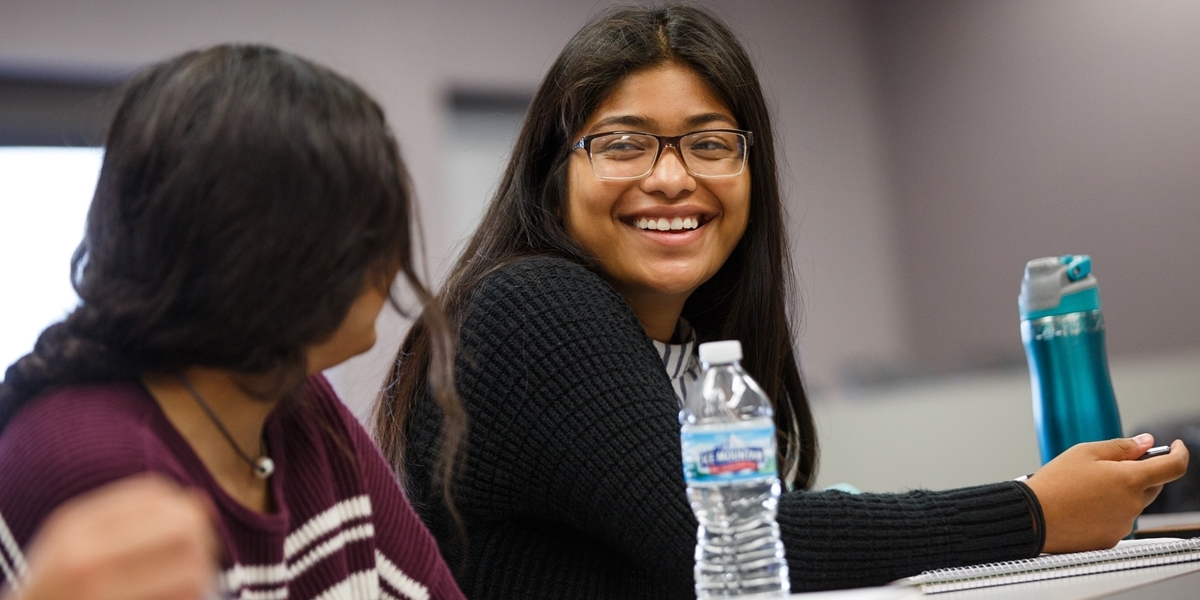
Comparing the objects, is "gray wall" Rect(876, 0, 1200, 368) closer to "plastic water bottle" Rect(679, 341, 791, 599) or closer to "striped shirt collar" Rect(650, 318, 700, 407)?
"striped shirt collar" Rect(650, 318, 700, 407)

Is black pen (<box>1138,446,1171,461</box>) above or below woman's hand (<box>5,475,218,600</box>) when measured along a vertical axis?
below

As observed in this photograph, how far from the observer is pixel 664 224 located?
146cm

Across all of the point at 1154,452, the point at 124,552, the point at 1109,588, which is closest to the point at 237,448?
the point at 124,552

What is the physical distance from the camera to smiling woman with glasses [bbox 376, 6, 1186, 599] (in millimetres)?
1071

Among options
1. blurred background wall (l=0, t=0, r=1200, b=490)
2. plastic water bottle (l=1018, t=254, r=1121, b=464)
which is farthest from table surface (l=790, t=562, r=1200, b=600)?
blurred background wall (l=0, t=0, r=1200, b=490)

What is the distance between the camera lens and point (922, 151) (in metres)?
4.80

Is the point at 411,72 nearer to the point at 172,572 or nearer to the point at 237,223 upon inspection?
the point at 237,223

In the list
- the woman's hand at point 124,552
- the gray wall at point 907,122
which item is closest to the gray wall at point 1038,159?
the gray wall at point 907,122

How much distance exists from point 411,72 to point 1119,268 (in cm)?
265

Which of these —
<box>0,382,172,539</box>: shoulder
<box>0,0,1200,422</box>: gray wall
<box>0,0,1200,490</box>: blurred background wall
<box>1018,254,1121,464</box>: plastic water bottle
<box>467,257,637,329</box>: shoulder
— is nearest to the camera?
<box>0,382,172,539</box>: shoulder

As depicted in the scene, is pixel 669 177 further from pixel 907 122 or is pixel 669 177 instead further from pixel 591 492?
pixel 907 122

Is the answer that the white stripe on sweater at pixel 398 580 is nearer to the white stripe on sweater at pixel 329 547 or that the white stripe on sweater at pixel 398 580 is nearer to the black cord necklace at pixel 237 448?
the white stripe on sweater at pixel 329 547

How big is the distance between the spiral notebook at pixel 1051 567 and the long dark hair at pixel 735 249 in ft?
1.68

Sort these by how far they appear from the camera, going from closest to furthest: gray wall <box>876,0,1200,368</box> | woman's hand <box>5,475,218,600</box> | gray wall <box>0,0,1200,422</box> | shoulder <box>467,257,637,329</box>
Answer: woman's hand <box>5,475,218,600</box> < shoulder <box>467,257,637,329</box> < gray wall <box>0,0,1200,422</box> < gray wall <box>876,0,1200,368</box>
